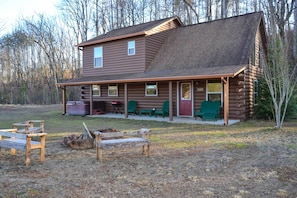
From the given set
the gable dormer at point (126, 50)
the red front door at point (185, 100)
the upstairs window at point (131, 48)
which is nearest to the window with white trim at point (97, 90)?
the gable dormer at point (126, 50)

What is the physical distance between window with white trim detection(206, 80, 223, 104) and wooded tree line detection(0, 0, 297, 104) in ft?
47.0

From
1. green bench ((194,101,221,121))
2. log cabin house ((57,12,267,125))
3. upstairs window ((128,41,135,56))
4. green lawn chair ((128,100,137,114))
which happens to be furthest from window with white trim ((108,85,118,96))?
green bench ((194,101,221,121))

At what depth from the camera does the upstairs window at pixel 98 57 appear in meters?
17.3

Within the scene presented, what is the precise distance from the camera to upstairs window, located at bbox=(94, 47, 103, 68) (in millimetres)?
17320

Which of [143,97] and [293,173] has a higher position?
[143,97]

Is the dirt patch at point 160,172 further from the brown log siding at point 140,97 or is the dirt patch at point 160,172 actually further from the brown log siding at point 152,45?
the brown log siding at point 152,45

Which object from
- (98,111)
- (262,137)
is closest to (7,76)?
(98,111)

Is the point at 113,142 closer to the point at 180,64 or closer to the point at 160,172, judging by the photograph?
the point at 160,172

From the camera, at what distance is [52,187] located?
3.90m

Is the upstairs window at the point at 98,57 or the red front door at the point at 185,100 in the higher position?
the upstairs window at the point at 98,57

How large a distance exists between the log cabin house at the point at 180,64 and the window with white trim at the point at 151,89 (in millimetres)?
69

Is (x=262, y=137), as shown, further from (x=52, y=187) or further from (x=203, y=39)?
(x=203, y=39)

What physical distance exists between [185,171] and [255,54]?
10.7 metres

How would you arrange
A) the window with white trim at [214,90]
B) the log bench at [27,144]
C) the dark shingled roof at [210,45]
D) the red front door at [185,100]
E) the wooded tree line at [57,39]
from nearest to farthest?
1. the log bench at [27,144]
2. the window with white trim at [214,90]
3. the dark shingled roof at [210,45]
4. the red front door at [185,100]
5. the wooded tree line at [57,39]
